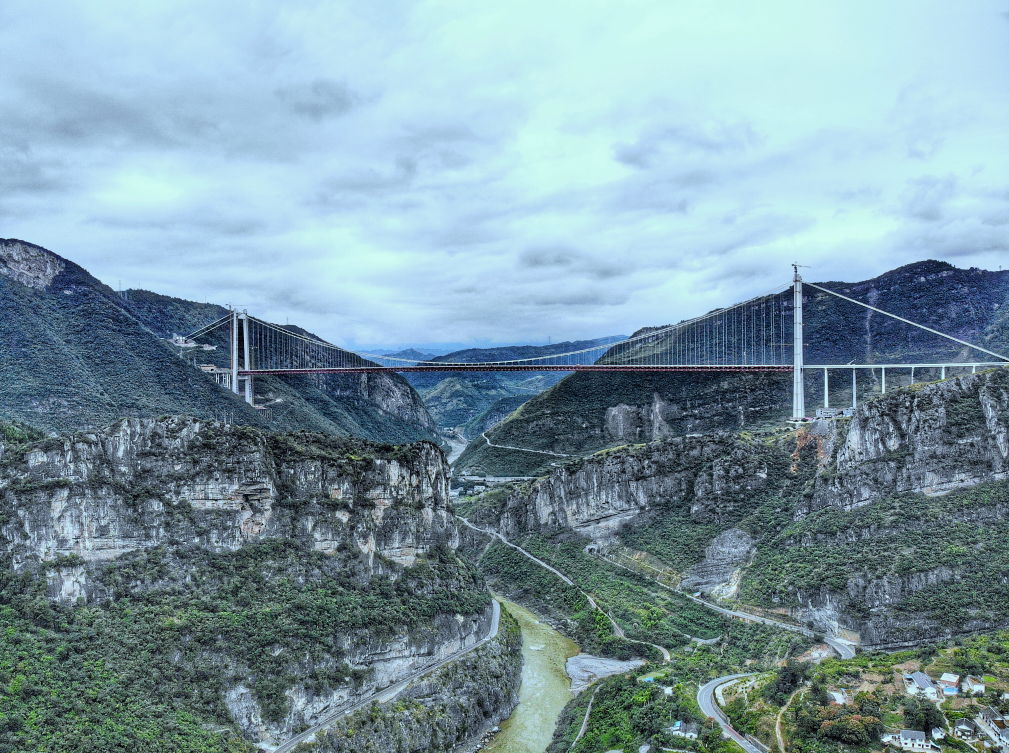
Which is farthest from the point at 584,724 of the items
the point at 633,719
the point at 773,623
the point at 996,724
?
the point at 996,724

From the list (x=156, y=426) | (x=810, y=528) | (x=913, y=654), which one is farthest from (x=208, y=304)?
(x=913, y=654)

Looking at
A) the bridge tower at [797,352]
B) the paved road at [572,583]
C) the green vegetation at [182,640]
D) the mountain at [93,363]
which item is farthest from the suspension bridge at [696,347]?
the green vegetation at [182,640]

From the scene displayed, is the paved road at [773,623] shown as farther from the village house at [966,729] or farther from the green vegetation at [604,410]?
the green vegetation at [604,410]

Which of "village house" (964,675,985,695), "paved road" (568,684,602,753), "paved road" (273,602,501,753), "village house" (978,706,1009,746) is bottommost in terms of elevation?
"paved road" (568,684,602,753)

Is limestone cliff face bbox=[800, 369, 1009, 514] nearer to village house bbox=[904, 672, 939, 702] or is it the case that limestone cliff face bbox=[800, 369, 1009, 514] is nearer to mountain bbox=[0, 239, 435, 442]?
village house bbox=[904, 672, 939, 702]

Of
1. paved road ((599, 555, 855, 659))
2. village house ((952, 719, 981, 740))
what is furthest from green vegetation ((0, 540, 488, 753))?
village house ((952, 719, 981, 740))

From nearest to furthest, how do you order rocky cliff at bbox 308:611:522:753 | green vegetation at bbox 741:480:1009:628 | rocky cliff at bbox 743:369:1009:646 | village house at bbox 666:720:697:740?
village house at bbox 666:720:697:740
rocky cliff at bbox 308:611:522:753
green vegetation at bbox 741:480:1009:628
rocky cliff at bbox 743:369:1009:646

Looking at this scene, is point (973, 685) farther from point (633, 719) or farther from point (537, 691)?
point (537, 691)
